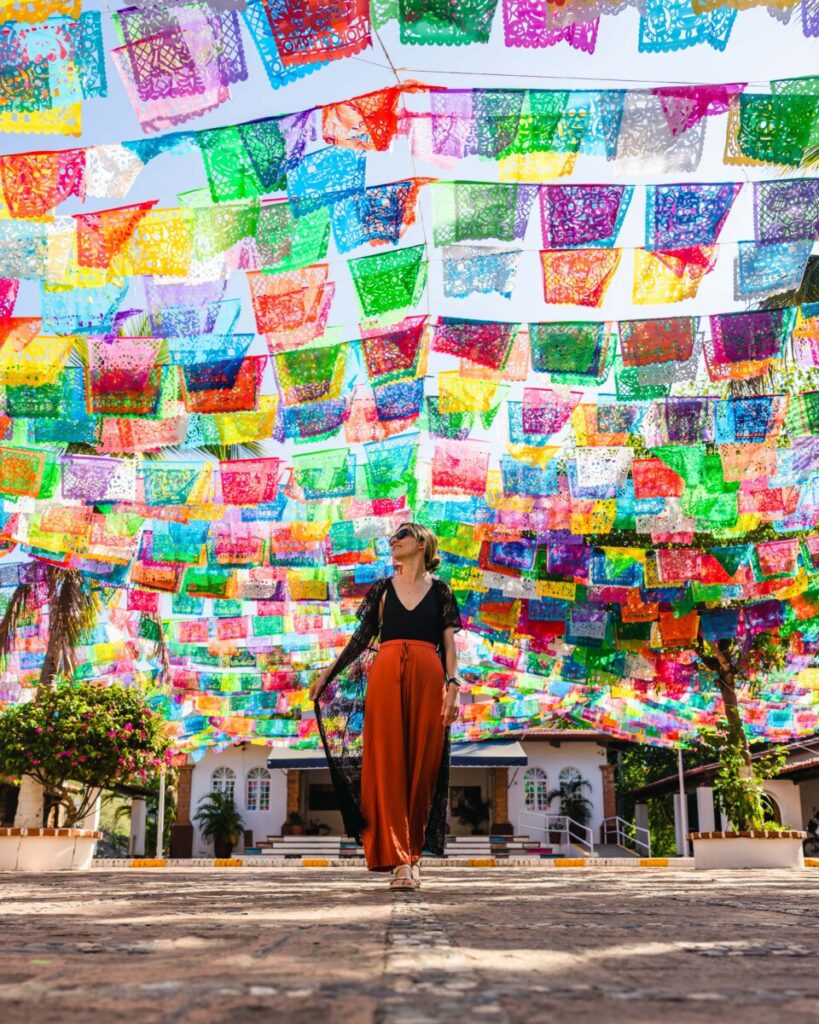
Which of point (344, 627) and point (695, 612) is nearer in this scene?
point (695, 612)

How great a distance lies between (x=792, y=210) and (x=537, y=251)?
191 cm

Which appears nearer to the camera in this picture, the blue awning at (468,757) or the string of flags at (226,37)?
the string of flags at (226,37)

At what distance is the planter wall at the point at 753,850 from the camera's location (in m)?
14.5

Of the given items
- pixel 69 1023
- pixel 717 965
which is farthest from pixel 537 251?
pixel 69 1023

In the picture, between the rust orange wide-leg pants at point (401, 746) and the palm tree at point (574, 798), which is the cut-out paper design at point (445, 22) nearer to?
the rust orange wide-leg pants at point (401, 746)

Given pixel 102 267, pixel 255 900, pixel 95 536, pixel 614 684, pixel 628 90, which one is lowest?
pixel 255 900

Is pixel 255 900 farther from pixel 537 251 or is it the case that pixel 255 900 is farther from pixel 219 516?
pixel 219 516

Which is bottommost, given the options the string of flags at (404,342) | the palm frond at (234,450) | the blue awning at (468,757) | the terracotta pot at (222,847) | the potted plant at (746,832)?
the terracotta pot at (222,847)

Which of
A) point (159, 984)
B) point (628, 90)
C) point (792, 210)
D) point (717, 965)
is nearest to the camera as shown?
point (159, 984)

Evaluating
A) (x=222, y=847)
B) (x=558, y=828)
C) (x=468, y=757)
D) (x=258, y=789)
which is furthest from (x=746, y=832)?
(x=258, y=789)

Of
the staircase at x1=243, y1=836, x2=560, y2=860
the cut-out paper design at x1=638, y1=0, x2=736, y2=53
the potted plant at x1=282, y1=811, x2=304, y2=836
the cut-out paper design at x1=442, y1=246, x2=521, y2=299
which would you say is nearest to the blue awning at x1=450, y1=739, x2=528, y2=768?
the staircase at x1=243, y1=836, x2=560, y2=860

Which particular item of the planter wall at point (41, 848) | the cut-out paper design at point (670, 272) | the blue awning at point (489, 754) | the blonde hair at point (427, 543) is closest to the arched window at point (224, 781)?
the blue awning at point (489, 754)

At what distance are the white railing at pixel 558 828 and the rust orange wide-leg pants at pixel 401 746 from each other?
24096 mm

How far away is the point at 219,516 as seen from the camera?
12.4 meters
